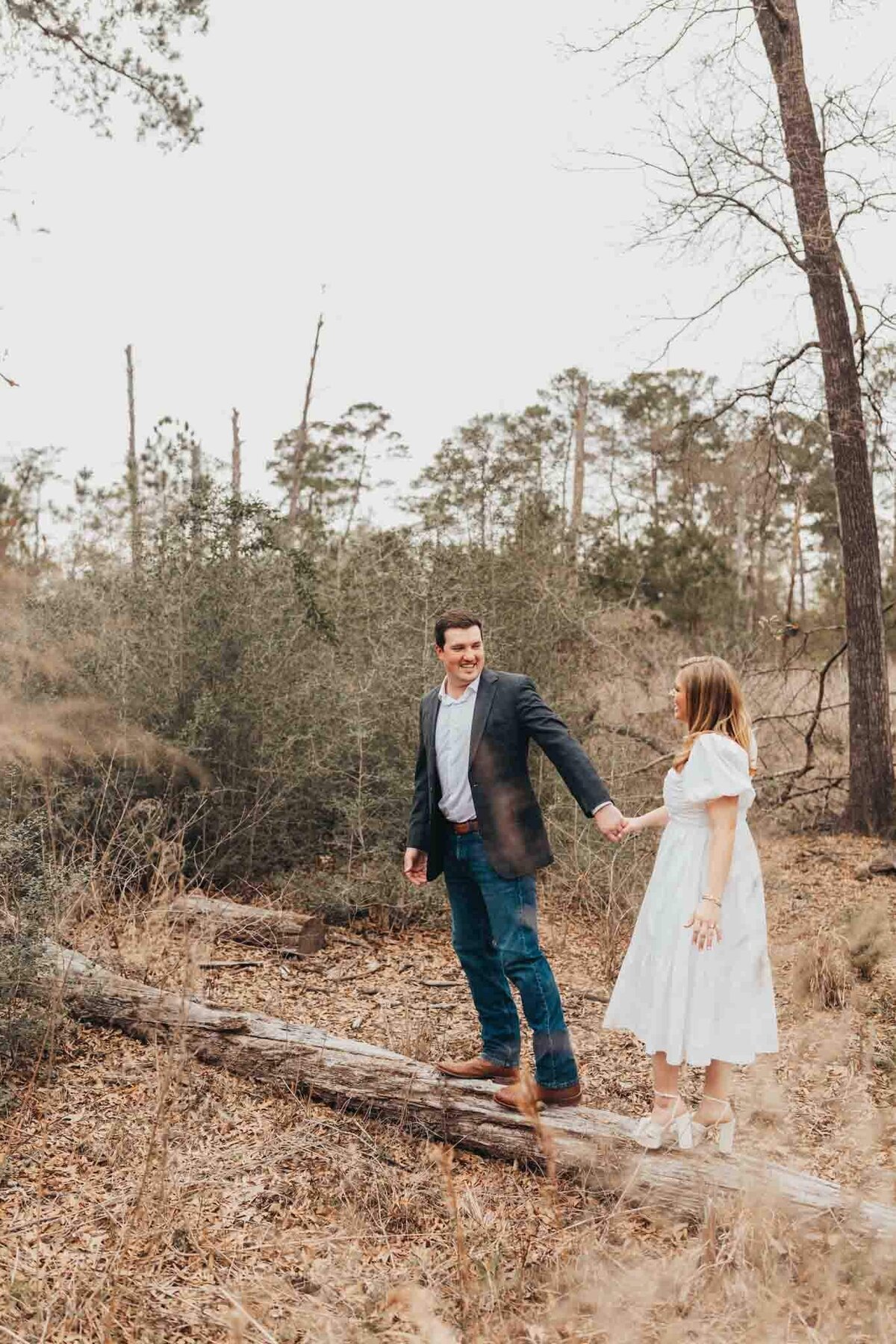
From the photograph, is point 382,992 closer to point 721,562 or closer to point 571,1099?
point 571,1099

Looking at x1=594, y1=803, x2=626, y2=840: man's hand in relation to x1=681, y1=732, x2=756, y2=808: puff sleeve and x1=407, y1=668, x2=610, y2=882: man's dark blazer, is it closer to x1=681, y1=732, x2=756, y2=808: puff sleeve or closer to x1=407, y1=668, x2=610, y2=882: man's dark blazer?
x1=407, y1=668, x2=610, y2=882: man's dark blazer

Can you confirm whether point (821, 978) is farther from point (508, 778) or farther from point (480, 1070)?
point (508, 778)

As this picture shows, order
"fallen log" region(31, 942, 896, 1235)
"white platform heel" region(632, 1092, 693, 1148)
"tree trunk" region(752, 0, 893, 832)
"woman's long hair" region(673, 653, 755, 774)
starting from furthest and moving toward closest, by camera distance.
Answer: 1. "tree trunk" region(752, 0, 893, 832)
2. "woman's long hair" region(673, 653, 755, 774)
3. "white platform heel" region(632, 1092, 693, 1148)
4. "fallen log" region(31, 942, 896, 1235)

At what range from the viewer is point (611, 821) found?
3.55 m

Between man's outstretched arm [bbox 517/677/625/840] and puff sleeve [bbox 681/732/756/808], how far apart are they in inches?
Result: 10.7

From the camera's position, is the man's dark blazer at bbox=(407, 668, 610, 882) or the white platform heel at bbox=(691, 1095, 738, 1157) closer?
the white platform heel at bbox=(691, 1095, 738, 1157)

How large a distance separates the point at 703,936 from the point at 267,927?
3478mm

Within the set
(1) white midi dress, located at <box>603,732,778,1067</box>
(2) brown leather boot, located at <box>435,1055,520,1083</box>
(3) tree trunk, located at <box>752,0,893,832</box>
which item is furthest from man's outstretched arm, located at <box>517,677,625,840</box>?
(3) tree trunk, located at <box>752,0,893,832</box>

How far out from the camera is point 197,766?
271 inches

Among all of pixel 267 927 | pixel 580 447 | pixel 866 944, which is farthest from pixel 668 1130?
pixel 580 447

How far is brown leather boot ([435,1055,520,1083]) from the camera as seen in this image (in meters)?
3.93

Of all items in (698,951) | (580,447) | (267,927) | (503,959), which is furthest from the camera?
(580,447)

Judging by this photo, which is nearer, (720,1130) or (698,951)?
(698,951)

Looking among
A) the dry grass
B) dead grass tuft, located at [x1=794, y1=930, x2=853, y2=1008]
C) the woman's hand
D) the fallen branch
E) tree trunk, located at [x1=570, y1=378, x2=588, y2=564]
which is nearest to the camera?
the dry grass
